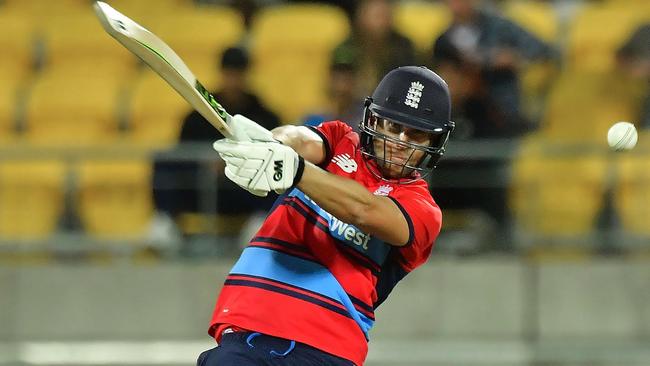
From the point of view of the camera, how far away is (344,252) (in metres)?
4.75

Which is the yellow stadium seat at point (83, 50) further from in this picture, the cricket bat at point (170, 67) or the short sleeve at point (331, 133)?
the cricket bat at point (170, 67)

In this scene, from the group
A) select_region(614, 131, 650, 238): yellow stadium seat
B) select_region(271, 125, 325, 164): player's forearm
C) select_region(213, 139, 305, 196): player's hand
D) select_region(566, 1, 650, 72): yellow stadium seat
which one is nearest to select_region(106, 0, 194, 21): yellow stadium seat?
select_region(566, 1, 650, 72): yellow stadium seat

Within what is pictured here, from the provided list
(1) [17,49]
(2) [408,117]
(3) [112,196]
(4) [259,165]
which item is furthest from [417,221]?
(1) [17,49]

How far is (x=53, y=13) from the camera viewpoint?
11.3 meters

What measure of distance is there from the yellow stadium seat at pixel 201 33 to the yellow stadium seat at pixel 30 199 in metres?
1.88

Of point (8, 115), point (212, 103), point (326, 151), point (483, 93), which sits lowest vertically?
point (326, 151)

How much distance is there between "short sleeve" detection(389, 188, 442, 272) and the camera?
4.66 metres

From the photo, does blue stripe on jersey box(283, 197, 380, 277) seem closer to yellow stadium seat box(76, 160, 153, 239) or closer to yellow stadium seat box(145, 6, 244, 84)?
yellow stadium seat box(76, 160, 153, 239)

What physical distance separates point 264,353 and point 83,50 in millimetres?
6657

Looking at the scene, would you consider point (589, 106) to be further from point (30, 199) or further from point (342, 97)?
point (30, 199)

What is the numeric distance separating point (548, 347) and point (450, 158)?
5.08 feet

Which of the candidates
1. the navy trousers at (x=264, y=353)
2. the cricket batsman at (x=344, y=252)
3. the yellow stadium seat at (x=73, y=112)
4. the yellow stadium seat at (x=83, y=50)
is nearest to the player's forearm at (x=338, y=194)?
the cricket batsman at (x=344, y=252)

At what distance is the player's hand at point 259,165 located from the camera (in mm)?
4148

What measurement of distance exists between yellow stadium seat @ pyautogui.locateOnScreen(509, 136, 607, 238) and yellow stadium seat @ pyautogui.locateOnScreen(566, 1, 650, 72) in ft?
5.60
